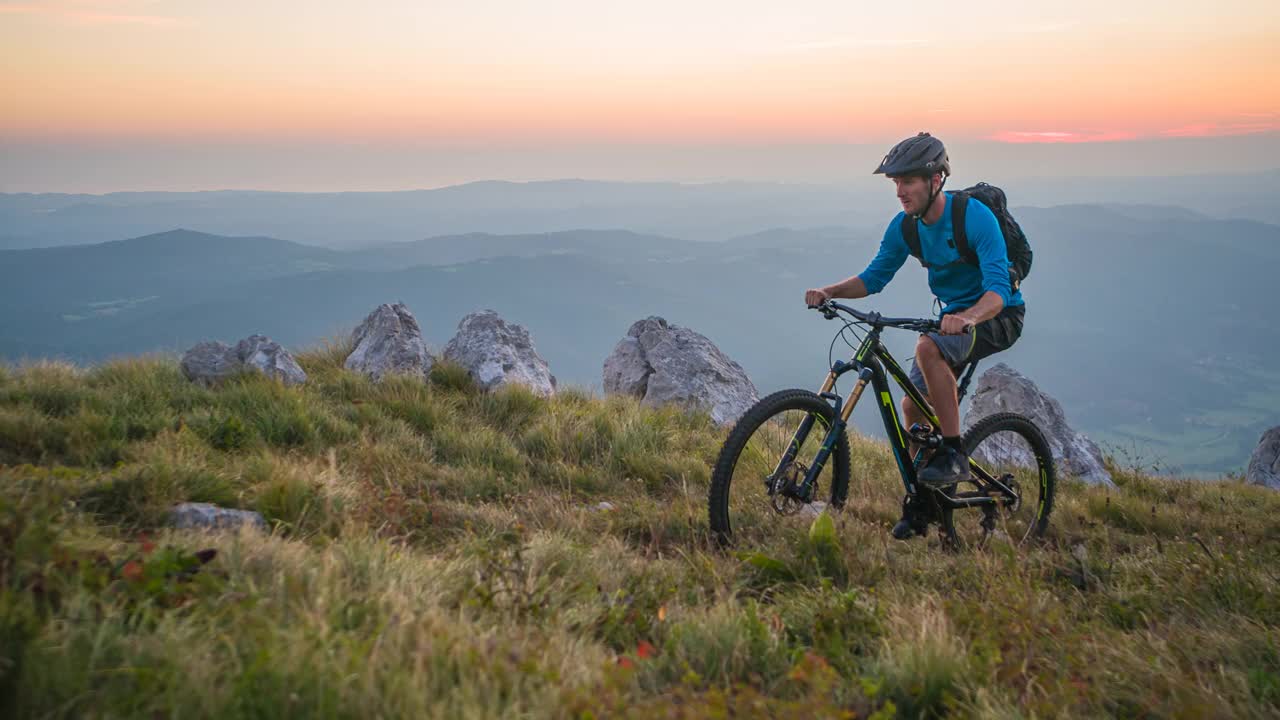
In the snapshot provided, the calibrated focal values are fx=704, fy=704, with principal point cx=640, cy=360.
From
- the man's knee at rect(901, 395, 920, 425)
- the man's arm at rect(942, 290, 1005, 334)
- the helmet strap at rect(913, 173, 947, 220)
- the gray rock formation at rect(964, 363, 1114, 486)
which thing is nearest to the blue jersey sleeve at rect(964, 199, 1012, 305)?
the man's arm at rect(942, 290, 1005, 334)

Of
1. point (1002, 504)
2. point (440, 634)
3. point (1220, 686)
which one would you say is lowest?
point (1002, 504)

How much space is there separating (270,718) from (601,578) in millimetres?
1868

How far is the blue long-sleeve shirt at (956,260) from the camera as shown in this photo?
5.03 metres

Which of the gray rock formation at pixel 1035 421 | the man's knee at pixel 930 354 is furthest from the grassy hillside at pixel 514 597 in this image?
the gray rock formation at pixel 1035 421

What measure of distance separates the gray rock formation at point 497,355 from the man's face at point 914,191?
484 centimetres

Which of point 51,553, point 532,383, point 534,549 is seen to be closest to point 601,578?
point 534,549

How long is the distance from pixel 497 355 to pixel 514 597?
6261mm

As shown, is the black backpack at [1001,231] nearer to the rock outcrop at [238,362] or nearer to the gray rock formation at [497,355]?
the gray rock formation at [497,355]

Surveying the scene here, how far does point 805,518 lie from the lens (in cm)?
507

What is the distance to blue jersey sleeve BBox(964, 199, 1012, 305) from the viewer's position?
4996 millimetres

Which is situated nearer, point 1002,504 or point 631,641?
point 631,641

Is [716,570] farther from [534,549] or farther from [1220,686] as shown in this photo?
[1220,686]

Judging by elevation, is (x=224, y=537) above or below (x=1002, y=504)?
above

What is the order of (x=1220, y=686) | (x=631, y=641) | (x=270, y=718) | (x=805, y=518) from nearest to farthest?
(x=270, y=718) < (x=1220, y=686) < (x=631, y=641) < (x=805, y=518)
